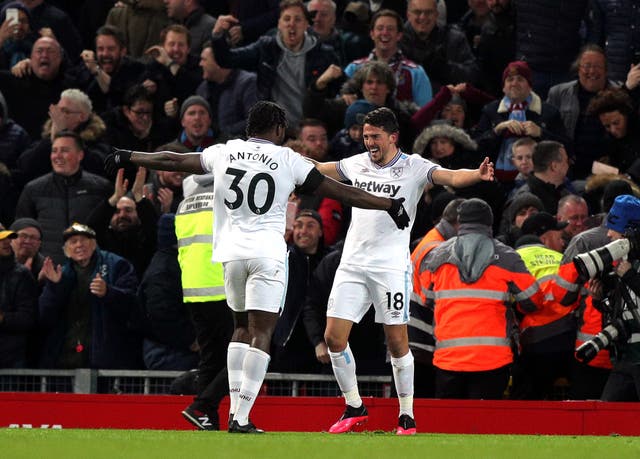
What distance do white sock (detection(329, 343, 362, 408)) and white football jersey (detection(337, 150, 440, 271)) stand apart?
77 centimetres

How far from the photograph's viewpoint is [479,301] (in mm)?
12430

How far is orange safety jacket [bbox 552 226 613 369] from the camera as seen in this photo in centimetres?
1244

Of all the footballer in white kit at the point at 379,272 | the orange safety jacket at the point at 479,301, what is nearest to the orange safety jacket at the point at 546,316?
the orange safety jacket at the point at 479,301

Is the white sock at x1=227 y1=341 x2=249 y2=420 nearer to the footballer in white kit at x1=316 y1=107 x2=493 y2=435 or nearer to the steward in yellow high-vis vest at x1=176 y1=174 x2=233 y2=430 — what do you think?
the steward in yellow high-vis vest at x1=176 y1=174 x2=233 y2=430

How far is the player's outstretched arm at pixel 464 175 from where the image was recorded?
1095cm

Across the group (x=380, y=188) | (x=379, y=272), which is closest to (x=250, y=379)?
(x=379, y=272)

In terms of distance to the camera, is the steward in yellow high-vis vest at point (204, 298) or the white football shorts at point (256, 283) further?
the steward in yellow high-vis vest at point (204, 298)

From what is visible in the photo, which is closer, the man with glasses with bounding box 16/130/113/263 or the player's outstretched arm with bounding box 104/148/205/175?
the player's outstretched arm with bounding box 104/148/205/175

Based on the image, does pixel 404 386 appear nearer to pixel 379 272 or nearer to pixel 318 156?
pixel 379 272

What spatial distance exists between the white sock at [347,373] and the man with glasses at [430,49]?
676 centimetres

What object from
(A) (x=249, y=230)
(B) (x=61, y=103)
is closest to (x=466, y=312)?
(A) (x=249, y=230)

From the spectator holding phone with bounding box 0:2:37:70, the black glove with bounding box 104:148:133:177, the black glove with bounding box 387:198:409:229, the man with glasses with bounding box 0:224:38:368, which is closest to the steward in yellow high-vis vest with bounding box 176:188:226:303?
the black glove with bounding box 104:148:133:177

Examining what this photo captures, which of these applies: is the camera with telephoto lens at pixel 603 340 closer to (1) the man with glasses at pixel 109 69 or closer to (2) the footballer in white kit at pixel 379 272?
(2) the footballer in white kit at pixel 379 272

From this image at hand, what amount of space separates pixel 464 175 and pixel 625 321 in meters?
1.93
